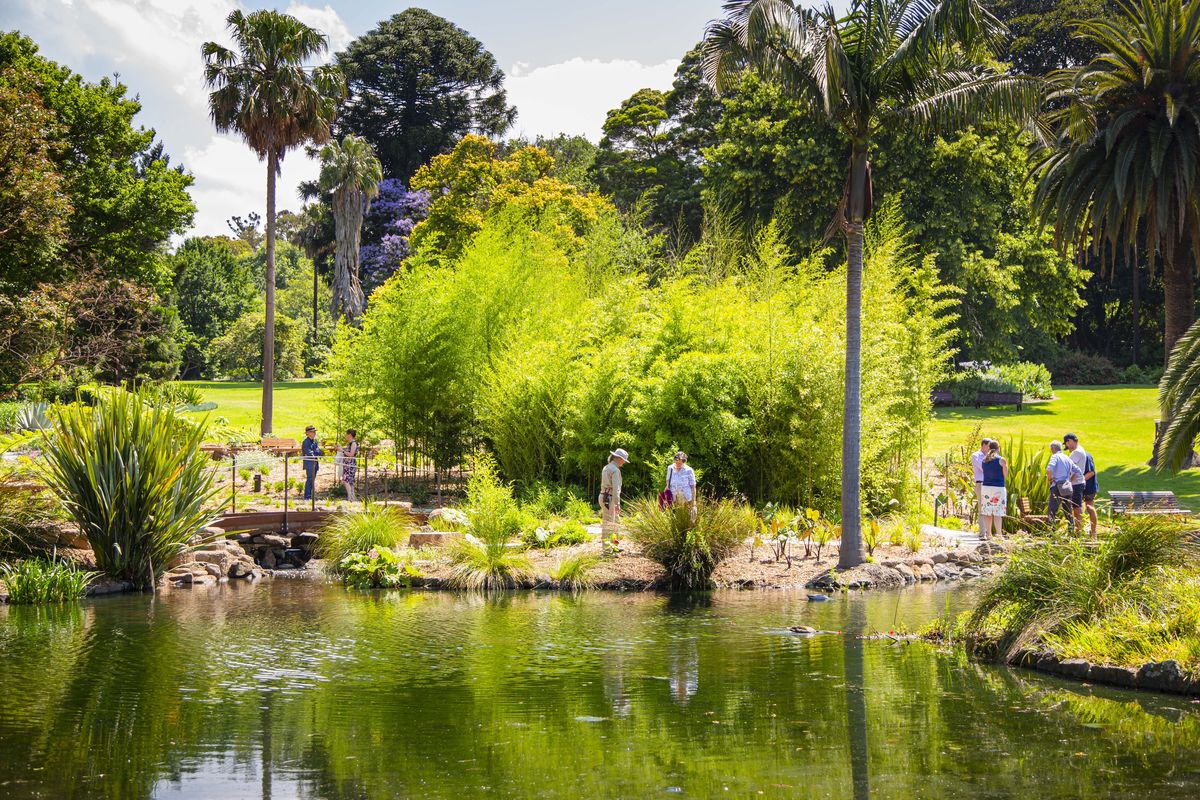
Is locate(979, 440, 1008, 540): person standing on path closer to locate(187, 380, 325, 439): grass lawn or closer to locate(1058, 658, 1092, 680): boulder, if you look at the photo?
locate(1058, 658, 1092, 680): boulder

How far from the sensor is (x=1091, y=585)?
10.6 metres

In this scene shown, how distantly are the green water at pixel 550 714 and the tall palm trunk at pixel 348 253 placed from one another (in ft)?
119

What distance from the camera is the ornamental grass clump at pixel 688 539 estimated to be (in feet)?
52.3

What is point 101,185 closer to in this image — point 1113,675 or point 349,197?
point 349,197

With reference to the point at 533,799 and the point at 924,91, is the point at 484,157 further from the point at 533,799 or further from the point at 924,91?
the point at 533,799

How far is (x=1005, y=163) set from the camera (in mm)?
37000

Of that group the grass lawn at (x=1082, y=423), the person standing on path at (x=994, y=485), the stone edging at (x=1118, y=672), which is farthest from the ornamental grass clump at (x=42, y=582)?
the person standing on path at (x=994, y=485)

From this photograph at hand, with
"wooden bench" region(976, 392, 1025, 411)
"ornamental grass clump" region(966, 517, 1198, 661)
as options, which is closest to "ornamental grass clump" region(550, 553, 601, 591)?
"ornamental grass clump" region(966, 517, 1198, 661)

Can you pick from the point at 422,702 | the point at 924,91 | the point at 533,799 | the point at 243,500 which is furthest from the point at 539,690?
the point at 243,500

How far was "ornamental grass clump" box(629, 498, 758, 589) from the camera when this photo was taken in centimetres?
1595

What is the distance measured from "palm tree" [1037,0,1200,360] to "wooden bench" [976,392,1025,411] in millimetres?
11214

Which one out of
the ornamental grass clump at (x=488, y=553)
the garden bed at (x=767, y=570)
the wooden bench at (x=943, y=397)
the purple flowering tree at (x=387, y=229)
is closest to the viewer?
the garden bed at (x=767, y=570)

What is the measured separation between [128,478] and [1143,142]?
22257 millimetres

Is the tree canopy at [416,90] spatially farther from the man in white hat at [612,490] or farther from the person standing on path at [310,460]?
the man in white hat at [612,490]
